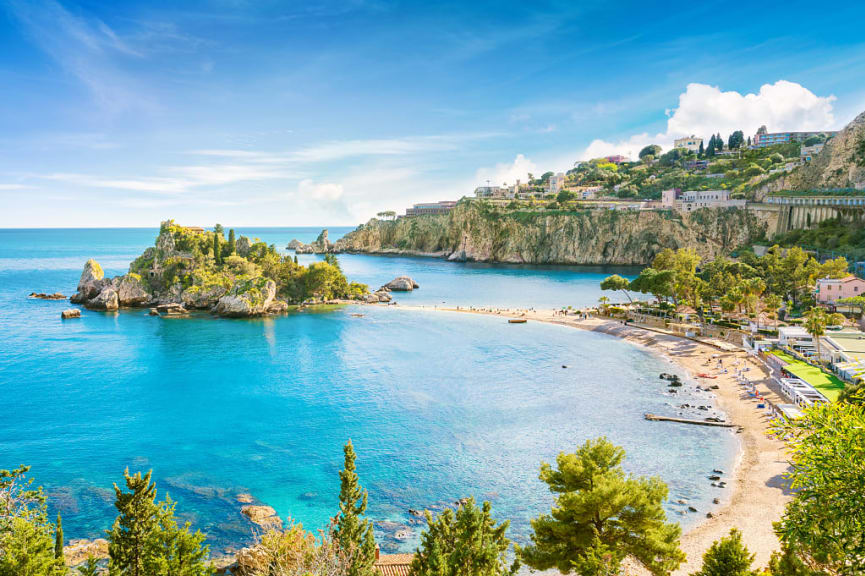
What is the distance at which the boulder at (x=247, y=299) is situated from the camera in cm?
7619

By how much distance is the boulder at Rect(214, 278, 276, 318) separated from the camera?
3000 inches

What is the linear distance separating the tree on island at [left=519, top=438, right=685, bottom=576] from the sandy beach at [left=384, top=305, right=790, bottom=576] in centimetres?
413

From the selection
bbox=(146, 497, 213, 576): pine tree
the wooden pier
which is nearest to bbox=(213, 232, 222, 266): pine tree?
the wooden pier

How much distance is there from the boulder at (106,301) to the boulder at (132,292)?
4.10 ft

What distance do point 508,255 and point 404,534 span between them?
5590 inches

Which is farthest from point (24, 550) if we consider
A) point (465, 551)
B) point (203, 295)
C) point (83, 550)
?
point (203, 295)

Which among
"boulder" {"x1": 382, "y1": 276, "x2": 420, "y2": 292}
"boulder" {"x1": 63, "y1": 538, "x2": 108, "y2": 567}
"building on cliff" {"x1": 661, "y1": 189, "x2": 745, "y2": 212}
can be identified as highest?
"building on cliff" {"x1": 661, "y1": 189, "x2": 745, "y2": 212}

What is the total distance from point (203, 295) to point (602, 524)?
77441mm

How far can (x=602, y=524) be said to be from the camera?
16.3 meters

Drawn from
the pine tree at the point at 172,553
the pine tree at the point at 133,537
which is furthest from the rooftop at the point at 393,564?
the pine tree at the point at 133,537

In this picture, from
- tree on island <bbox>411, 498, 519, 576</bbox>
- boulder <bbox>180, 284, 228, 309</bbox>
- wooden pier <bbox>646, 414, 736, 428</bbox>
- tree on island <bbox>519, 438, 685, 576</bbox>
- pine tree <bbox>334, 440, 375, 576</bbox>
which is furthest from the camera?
boulder <bbox>180, 284, 228, 309</bbox>

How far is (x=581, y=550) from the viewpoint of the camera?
1656cm

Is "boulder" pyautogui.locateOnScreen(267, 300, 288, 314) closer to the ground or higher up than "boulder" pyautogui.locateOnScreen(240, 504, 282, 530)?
higher up

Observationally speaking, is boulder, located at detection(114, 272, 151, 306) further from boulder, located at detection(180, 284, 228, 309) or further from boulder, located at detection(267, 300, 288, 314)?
boulder, located at detection(267, 300, 288, 314)
